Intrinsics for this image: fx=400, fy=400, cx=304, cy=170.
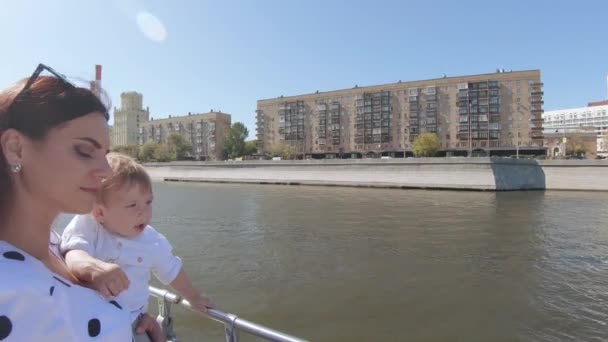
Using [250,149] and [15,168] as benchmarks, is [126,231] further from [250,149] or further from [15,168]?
[250,149]

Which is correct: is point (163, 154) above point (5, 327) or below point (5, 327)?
above

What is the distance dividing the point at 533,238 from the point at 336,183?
37692mm

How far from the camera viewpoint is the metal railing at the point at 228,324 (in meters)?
1.88

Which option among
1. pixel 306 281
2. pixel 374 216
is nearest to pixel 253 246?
pixel 306 281

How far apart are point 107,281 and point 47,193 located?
1.17 ft

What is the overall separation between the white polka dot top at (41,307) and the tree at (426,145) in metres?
77.1

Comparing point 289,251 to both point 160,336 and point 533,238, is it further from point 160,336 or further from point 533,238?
point 160,336

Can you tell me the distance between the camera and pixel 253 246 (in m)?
13.6

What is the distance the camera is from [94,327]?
1.10 metres

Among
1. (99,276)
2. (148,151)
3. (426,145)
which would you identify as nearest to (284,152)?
(426,145)

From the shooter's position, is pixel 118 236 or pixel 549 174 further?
pixel 549 174

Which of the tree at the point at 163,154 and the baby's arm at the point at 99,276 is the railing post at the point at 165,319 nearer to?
the baby's arm at the point at 99,276

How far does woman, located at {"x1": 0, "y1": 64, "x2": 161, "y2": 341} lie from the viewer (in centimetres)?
96

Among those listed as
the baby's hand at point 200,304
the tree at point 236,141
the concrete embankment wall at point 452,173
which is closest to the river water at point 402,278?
the baby's hand at point 200,304
